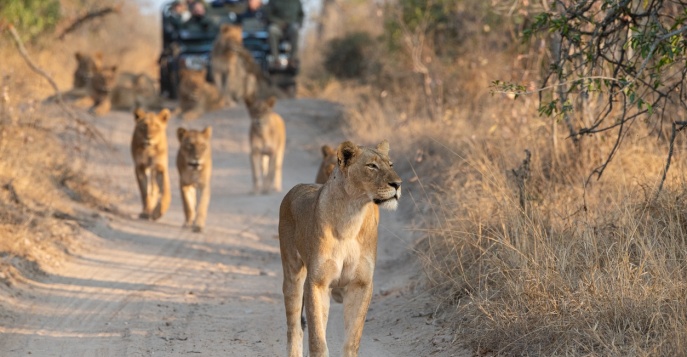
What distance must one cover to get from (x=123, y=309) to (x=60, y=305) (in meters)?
0.48

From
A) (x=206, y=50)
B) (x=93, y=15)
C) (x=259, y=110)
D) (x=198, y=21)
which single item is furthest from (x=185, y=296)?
(x=198, y=21)

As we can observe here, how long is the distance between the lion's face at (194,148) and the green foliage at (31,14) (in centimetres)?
606

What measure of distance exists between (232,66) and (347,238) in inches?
584

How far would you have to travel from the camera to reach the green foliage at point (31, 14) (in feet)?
54.5

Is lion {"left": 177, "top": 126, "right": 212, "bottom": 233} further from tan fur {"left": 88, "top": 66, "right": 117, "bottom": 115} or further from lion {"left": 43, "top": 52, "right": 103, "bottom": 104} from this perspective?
lion {"left": 43, "top": 52, "right": 103, "bottom": 104}

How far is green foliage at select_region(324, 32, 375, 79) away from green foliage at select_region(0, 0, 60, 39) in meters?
5.99

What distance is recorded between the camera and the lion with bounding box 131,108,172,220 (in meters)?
10.5

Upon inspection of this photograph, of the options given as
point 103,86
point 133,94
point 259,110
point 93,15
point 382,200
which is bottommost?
point 133,94

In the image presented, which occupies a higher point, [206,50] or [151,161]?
[151,161]

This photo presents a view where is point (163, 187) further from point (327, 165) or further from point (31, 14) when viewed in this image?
point (31, 14)

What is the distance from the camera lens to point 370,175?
4.91m

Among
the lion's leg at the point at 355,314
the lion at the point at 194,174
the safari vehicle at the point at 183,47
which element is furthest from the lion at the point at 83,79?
the lion's leg at the point at 355,314

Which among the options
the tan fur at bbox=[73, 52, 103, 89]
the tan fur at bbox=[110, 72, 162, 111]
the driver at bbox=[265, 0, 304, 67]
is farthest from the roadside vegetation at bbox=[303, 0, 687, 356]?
the driver at bbox=[265, 0, 304, 67]

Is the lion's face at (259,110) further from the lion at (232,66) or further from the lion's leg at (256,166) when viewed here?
the lion at (232,66)
